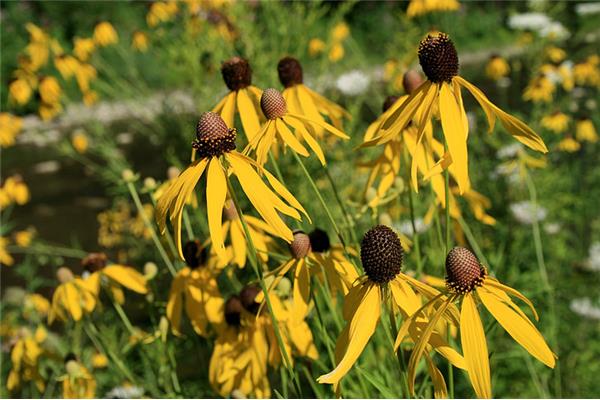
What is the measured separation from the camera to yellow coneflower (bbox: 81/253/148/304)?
1351 mm

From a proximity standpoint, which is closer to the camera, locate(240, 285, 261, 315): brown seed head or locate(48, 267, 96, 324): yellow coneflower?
locate(240, 285, 261, 315): brown seed head

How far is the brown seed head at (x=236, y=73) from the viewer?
1225 millimetres

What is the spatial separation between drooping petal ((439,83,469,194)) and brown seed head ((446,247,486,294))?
73 mm

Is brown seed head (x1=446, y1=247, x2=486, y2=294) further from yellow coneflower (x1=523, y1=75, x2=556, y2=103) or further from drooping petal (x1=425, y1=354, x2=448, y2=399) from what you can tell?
yellow coneflower (x1=523, y1=75, x2=556, y2=103)

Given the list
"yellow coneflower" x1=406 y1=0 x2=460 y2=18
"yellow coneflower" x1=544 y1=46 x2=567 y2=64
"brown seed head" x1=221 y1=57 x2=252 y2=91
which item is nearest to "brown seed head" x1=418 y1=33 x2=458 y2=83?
"brown seed head" x1=221 y1=57 x2=252 y2=91

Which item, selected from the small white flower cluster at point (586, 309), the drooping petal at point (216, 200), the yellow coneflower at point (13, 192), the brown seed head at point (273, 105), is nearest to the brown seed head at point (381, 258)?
the drooping petal at point (216, 200)

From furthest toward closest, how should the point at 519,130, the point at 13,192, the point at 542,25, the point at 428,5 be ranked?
1. the point at 542,25
2. the point at 13,192
3. the point at 428,5
4. the point at 519,130

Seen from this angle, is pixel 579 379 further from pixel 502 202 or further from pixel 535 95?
pixel 535 95

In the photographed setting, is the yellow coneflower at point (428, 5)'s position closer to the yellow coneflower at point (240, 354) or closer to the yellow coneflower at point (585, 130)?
the yellow coneflower at point (585, 130)

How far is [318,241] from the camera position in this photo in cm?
108

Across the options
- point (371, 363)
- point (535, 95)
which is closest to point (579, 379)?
point (371, 363)

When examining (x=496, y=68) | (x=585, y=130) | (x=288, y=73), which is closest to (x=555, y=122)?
(x=585, y=130)

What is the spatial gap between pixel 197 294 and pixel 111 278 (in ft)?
0.82

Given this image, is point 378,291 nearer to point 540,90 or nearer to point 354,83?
point 354,83
